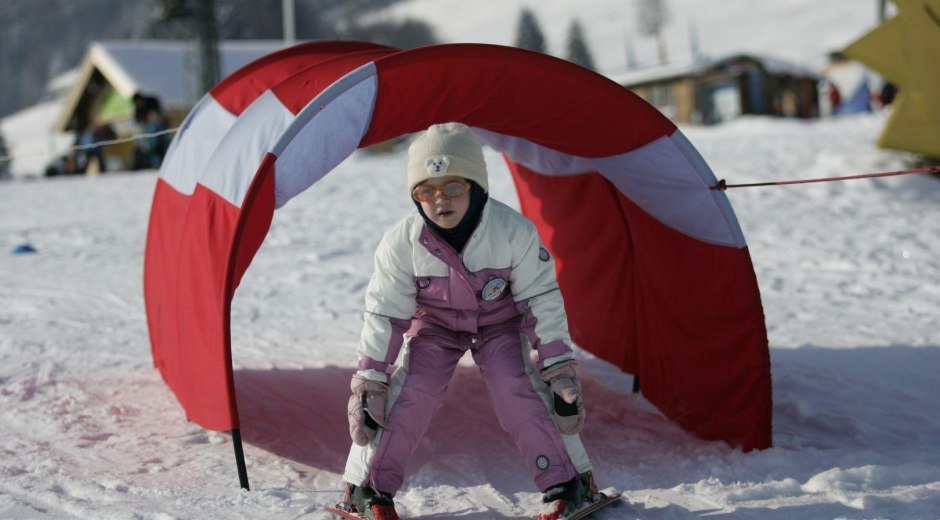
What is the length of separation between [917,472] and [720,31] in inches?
2228

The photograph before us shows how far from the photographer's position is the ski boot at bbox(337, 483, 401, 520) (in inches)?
103

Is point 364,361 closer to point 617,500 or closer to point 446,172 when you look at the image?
point 446,172

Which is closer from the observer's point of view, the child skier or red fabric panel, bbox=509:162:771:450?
the child skier

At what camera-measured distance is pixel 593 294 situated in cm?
451

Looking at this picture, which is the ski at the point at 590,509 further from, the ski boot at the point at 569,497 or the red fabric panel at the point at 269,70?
the red fabric panel at the point at 269,70

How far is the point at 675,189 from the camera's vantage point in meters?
3.43

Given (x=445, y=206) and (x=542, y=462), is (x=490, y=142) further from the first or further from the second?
(x=542, y=462)

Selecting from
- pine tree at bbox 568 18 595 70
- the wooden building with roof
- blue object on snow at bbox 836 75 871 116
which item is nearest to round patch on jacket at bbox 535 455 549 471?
the wooden building with roof

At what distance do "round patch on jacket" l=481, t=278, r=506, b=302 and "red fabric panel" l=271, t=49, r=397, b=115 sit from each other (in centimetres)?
92

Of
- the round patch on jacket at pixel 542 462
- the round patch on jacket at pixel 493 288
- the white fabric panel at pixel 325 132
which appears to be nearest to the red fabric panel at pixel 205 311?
the white fabric panel at pixel 325 132

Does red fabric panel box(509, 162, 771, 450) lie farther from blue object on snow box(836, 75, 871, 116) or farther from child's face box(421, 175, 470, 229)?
blue object on snow box(836, 75, 871, 116)

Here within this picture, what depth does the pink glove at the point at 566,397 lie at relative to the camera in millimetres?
2686

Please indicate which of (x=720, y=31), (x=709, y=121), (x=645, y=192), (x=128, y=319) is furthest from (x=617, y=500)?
(x=720, y=31)

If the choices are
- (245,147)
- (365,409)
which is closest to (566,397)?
(365,409)
